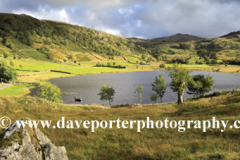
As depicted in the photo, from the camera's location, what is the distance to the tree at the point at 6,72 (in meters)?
95.1

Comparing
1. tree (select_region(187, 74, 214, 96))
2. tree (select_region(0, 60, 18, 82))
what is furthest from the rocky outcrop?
tree (select_region(0, 60, 18, 82))

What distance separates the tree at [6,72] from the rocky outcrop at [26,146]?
115m

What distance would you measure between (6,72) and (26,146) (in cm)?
11704

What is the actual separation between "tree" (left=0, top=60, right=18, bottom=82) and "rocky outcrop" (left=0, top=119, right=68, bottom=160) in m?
115

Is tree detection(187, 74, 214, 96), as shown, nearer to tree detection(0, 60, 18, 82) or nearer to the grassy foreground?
the grassy foreground

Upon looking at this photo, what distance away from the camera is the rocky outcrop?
17.7 ft

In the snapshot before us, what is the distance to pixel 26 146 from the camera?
5855mm

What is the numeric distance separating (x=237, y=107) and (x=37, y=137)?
19.6 m

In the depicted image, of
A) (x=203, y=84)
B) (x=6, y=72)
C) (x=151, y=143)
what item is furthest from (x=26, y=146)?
(x=6, y=72)

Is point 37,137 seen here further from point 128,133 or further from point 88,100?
point 88,100

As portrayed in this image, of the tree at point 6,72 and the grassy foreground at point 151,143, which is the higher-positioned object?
the tree at point 6,72

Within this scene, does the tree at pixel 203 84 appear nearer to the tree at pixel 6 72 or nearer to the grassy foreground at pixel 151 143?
the grassy foreground at pixel 151 143

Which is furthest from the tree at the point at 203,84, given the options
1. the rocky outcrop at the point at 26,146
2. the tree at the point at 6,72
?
the tree at the point at 6,72

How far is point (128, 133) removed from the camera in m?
11.8
